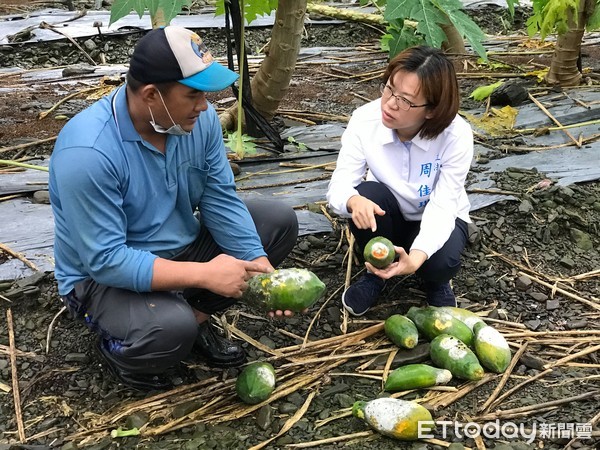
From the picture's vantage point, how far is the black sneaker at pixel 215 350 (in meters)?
2.66

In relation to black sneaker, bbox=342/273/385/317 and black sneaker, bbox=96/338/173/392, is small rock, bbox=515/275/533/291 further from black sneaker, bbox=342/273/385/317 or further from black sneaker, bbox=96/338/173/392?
black sneaker, bbox=96/338/173/392

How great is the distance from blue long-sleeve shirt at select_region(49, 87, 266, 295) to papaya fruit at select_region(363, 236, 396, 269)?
45cm

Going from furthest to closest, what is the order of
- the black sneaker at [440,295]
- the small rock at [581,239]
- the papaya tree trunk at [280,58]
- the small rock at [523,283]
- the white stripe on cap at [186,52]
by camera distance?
the papaya tree trunk at [280,58] < the small rock at [581,239] < the small rock at [523,283] < the black sneaker at [440,295] < the white stripe on cap at [186,52]

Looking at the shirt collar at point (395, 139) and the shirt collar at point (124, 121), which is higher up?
the shirt collar at point (124, 121)

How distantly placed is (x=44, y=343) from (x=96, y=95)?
3.47 meters

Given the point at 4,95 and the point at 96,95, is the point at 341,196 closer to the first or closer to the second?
the point at 96,95

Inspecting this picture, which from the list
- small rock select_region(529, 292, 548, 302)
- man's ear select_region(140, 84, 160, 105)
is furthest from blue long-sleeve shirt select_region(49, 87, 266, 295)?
small rock select_region(529, 292, 548, 302)

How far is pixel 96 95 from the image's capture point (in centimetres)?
577

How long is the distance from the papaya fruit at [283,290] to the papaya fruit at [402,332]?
44 centimetres

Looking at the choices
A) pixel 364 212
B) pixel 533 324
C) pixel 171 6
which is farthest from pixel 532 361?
pixel 171 6

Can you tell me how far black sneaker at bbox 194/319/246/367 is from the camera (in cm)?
266

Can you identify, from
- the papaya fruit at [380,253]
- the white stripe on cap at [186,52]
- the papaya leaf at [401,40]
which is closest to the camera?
the white stripe on cap at [186,52]

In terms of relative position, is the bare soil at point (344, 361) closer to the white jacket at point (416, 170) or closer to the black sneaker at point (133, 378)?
the black sneaker at point (133, 378)

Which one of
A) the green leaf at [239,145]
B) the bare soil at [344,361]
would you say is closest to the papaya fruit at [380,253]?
the bare soil at [344,361]
